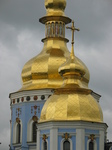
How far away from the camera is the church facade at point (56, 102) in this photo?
3619cm

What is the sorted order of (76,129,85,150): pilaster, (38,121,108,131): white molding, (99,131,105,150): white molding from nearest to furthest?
(76,129,85,150): pilaster
(38,121,108,131): white molding
(99,131,105,150): white molding

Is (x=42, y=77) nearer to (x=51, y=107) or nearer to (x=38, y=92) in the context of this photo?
(x=38, y=92)

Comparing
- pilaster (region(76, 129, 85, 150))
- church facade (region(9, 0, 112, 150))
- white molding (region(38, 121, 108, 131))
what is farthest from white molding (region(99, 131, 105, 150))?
pilaster (region(76, 129, 85, 150))

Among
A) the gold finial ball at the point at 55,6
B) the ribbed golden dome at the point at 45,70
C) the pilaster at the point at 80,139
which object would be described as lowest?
the pilaster at the point at 80,139

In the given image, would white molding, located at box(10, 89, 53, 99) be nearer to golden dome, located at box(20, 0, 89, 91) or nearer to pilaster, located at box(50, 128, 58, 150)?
golden dome, located at box(20, 0, 89, 91)

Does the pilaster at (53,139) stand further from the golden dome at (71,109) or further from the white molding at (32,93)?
the white molding at (32,93)

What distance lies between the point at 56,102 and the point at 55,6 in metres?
10.3

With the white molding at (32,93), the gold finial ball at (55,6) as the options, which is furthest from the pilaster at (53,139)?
the gold finial ball at (55,6)

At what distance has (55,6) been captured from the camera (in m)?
45.4

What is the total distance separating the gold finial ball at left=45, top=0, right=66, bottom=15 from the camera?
1784 inches

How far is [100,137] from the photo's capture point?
36750mm

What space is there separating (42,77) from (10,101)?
269 cm

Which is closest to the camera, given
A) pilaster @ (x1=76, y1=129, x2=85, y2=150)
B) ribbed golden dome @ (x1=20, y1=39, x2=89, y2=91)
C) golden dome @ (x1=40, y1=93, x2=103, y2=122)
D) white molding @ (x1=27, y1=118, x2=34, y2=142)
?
pilaster @ (x1=76, y1=129, x2=85, y2=150)

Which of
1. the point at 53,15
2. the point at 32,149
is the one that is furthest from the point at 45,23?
the point at 32,149
